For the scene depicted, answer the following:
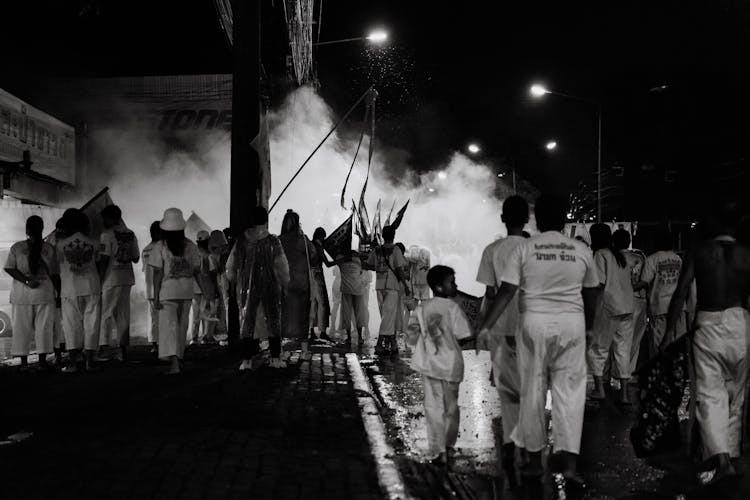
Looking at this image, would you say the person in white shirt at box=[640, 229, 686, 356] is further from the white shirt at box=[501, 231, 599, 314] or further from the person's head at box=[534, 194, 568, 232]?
the white shirt at box=[501, 231, 599, 314]

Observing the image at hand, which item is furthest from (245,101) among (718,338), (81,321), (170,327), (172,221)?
(718,338)

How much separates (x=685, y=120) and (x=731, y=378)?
38021 mm

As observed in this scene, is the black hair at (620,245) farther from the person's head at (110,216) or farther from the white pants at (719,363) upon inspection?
the person's head at (110,216)

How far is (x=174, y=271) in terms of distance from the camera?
9.27m

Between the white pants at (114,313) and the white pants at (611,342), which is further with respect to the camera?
the white pants at (114,313)

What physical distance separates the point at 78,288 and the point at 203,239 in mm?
3704

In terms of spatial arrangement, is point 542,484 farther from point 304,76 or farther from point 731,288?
point 304,76

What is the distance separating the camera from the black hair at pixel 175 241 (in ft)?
30.6

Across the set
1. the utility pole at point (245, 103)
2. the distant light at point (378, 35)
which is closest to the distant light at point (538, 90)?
the distant light at point (378, 35)

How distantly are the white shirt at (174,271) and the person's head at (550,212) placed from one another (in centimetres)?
517

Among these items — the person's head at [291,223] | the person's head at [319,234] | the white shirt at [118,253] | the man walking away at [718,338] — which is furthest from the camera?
the person's head at [319,234]

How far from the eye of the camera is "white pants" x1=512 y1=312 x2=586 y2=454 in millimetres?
5062

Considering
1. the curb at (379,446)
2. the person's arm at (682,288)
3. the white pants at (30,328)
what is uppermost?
the person's arm at (682,288)

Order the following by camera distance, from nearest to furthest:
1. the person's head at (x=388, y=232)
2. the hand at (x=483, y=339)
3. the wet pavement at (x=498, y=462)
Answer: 1. the wet pavement at (x=498, y=462)
2. the hand at (x=483, y=339)
3. the person's head at (x=388, y=232)
